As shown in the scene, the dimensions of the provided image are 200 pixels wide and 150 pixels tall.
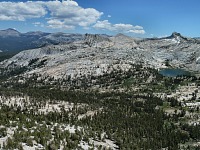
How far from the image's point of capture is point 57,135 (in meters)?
73.4

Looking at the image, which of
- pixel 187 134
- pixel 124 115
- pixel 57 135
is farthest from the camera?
pixel 124 115

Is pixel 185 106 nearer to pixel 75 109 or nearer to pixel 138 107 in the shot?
pixel 138 107

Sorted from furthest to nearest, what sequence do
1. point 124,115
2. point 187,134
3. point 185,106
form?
point 185,106, point 124,115, point 187,134

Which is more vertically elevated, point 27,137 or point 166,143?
point 27,137

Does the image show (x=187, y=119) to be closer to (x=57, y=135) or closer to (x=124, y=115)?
(x=124, y=115)

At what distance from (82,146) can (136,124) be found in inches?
2763

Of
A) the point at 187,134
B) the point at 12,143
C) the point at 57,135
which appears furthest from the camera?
the point at 187,134

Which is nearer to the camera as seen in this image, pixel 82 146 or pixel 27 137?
pixel 27 137

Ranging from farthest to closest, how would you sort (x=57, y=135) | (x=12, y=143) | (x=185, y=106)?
1. (x=185, y=106)
2. (x=57, y=135)
3. (x=12, y=143)

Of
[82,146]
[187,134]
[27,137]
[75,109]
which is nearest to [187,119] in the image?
[187,134]

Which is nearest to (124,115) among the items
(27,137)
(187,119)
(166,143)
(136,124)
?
(136,124)

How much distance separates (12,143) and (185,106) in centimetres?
15229

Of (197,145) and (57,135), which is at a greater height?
(57,135)

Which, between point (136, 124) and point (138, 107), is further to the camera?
point (138, 107)
